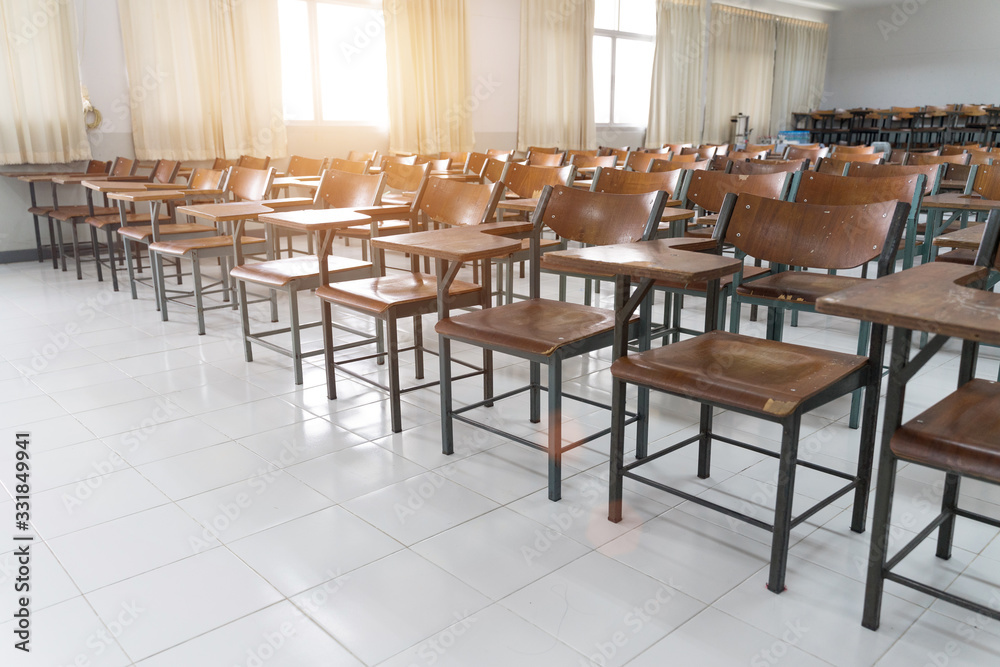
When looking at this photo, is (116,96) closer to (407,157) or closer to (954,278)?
(407,157)

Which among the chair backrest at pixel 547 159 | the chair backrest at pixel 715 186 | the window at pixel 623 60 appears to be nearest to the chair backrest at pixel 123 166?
the chair backrest at pixel 547 159

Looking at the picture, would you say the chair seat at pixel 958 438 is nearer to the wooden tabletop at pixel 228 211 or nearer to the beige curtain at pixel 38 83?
the wooden tabletop at pixel 228 211

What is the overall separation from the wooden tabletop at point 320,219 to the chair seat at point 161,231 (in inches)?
64.9

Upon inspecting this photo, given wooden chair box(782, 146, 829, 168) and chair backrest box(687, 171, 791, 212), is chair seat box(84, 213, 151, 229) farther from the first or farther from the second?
wooden chair box(782, 146, 829, 168)

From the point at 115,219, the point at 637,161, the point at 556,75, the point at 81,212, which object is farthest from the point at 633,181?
the point at 556,75

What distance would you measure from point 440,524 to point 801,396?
969 mm

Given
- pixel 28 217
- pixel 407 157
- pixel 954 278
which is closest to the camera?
pixel 954 278

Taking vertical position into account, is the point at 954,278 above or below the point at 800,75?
below

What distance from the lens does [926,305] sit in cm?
126

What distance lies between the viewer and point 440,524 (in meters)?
1.96

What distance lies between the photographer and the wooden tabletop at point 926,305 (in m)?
1.15

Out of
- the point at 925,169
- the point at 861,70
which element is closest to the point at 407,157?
the point at 925,169

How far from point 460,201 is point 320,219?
0.53 m

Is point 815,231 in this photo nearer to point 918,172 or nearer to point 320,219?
point 320,219
